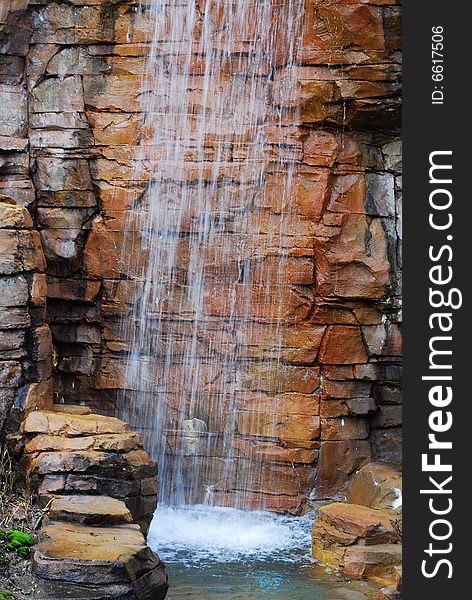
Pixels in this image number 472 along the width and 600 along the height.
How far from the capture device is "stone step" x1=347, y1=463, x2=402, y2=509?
9750mm

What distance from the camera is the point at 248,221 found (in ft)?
35.4

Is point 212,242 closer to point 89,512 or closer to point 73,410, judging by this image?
point 73,410

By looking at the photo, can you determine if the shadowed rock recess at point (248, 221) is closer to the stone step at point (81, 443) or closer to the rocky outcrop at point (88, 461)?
the rocky outcrop at point (88, 461)

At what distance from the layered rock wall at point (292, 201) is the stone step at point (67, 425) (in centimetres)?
219

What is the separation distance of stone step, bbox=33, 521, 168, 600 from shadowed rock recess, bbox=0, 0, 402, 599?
3306 mm

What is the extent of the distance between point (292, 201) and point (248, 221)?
20.2 inches

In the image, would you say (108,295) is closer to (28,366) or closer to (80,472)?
(28,366)

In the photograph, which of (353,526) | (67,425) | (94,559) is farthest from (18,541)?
(353,526)

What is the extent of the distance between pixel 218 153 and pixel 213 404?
8.70 ft

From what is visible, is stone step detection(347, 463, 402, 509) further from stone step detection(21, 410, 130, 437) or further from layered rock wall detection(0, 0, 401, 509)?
stone step detection(21, 410, 130, 437)

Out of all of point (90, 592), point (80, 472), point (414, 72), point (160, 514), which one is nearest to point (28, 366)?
point (80, 472)

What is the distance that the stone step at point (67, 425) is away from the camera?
8516 millimetres

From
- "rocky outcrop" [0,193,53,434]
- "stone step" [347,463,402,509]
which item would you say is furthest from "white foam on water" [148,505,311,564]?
"rocky outcrop" [0,193,53,434]

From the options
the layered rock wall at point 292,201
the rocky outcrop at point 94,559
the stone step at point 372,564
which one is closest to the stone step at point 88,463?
the rocky outcrop at point 94,559
